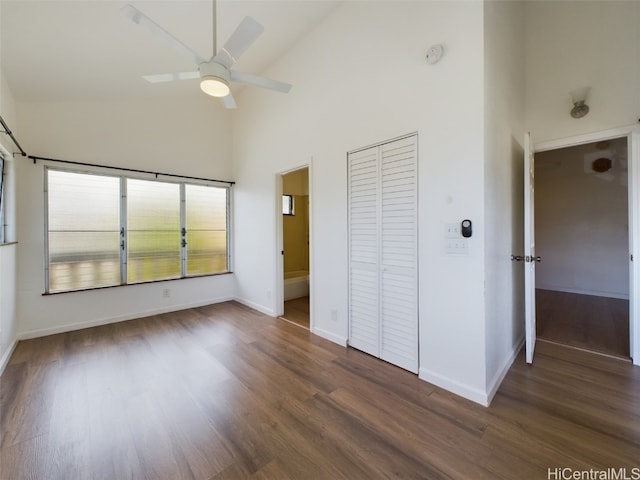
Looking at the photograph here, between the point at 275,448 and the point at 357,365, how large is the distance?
1.15m

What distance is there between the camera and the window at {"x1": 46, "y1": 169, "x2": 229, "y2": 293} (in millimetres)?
3406

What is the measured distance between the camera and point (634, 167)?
246cm

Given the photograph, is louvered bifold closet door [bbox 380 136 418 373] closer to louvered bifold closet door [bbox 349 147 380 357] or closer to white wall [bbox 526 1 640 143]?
louvered bifold closet door [bbox 349 147 380 357]

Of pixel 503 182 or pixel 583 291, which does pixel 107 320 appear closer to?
pixel 503 182

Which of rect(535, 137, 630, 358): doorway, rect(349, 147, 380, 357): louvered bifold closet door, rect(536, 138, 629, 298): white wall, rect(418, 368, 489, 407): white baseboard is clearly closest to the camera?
rect(418, 368, 489, 407): white baseboard

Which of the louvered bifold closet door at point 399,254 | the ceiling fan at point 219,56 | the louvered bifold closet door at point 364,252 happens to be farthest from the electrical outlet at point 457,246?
the ceiling fan at point 219,56

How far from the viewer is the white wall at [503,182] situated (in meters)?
2.00

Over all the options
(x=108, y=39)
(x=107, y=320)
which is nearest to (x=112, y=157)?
(x=108, y=39)

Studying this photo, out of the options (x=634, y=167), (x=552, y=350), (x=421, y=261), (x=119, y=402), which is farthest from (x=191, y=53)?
(x=552, y=350)

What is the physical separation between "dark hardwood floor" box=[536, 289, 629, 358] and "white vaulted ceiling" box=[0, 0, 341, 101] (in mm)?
4718

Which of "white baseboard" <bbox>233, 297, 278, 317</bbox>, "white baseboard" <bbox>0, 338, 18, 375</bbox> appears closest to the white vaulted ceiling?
"white baseboard" <bbox>0, 338, 18, 375</bbox>

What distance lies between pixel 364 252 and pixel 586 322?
3.42m

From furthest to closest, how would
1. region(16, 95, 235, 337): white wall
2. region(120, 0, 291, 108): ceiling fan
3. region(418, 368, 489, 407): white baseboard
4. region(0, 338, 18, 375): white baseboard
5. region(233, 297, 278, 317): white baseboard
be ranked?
1. region(233, 297, 278, 317): white baseboard
2. region(16, 95, 235, 337): white wall
3. region(0, 338, 18, 375): white baseboard
4. region(418, 368, 489, 407): white baseboard
5. region(120, 0, 291, 108): ceiling fan

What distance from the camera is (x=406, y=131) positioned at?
2.32m
